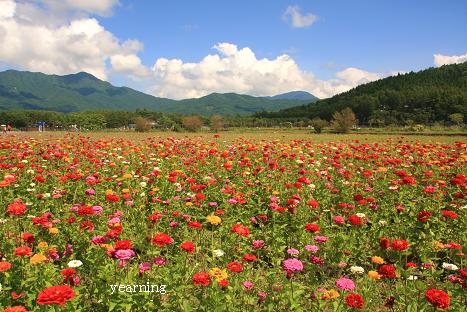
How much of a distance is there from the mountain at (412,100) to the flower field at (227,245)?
10088 cm

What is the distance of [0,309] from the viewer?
3.05m

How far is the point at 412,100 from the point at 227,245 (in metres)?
135

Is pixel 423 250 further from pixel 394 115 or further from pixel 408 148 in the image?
pixel 394 115

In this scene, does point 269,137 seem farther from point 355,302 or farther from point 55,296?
point 55,296

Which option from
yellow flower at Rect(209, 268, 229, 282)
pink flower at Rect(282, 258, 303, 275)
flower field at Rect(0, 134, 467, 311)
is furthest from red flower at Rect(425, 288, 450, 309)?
yellow flower at Rect(209, 268, 229, 282)

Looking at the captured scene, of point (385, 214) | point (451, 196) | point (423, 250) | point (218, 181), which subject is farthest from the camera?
point (218, 181)

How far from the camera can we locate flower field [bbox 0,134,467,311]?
331cm

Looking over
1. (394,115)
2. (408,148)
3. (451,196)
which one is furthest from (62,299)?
(394,115)

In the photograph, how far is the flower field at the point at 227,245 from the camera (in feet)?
10.9

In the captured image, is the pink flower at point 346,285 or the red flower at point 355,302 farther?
the pink flower at point 346,285

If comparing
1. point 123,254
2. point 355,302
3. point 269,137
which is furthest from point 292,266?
point 269,137

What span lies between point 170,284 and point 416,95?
452 ft

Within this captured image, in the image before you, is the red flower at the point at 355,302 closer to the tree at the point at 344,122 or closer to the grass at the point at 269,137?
the grass at the point at 269,137

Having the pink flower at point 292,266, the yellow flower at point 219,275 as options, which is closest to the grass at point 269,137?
the pink flower at point 292,266
